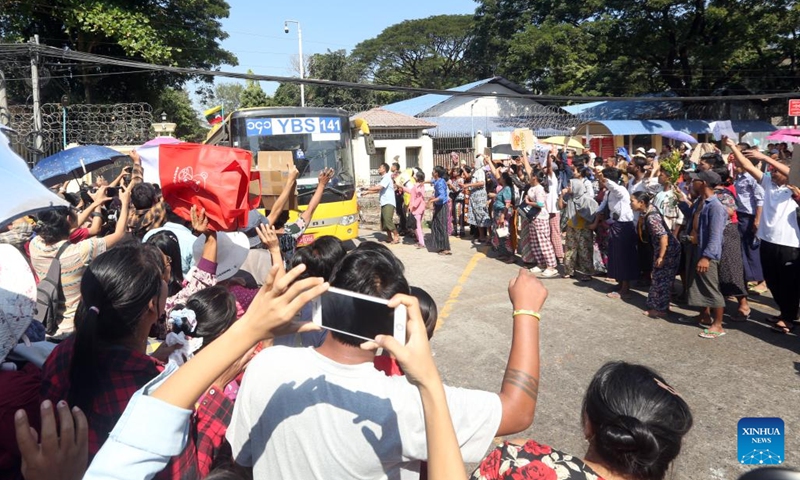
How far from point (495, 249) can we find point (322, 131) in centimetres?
396

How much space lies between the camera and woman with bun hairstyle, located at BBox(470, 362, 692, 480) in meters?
1.50

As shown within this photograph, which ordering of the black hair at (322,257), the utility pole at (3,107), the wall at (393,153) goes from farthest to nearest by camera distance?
the wall at (393,153)
the utility pole at (3,107)
the black hair at (322,257)

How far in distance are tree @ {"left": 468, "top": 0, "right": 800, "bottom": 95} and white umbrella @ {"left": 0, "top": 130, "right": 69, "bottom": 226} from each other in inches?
1046

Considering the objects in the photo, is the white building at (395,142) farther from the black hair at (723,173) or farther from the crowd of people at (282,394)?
the crowd of people at (282,394)

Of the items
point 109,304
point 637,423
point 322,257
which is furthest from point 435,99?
point 637,423

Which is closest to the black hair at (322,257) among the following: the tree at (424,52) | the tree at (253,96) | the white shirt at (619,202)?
the white shirt at (619,202)

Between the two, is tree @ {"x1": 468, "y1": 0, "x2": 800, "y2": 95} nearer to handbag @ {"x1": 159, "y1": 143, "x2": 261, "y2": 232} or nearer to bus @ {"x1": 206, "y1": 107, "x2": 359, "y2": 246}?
bus @ {"x1": 206, "y1": 107, "x2": 359, "y2": 246}

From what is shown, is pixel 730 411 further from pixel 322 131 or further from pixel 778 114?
pixel 778 114

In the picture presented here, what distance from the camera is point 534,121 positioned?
1176 inches

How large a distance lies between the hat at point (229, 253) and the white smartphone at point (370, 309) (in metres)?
2.18

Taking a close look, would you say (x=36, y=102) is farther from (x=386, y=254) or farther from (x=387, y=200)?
(x=386, y=254)

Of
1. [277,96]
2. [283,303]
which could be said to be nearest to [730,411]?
[283,303]

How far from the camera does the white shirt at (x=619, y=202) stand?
705 cm
